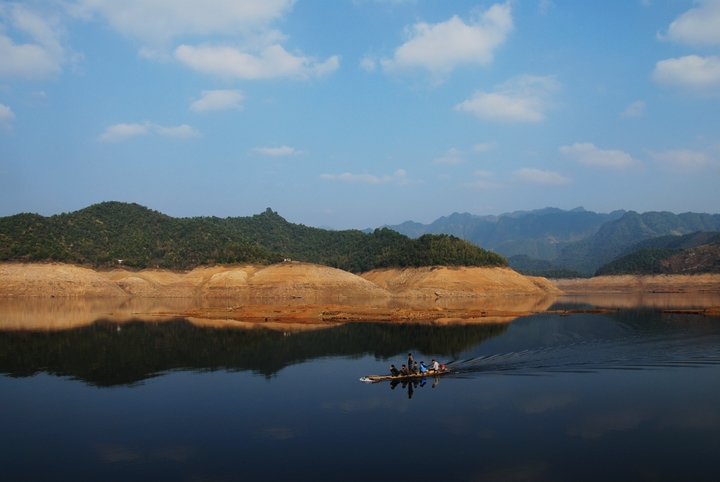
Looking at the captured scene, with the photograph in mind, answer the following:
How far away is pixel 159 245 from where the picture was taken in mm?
131500

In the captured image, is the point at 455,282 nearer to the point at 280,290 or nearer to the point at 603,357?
the point at 280,290

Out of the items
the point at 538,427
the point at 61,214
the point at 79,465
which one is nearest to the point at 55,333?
the point at 79,465

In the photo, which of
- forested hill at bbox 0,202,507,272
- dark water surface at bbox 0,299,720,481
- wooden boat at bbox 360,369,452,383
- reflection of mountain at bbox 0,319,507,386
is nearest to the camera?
dark water surface at bbox 0,299,720,481

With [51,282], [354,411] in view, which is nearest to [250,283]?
[51,282]

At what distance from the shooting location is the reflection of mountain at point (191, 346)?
1203 inches

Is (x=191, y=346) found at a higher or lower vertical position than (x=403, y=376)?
Answer: higher

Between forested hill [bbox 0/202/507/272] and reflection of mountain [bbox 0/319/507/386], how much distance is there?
63172 millimetres

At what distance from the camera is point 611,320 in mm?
54750

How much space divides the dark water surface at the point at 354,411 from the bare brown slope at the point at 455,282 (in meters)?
63.6

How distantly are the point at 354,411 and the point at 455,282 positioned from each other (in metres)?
85.8

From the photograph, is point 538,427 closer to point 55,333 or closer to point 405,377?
point 405,377

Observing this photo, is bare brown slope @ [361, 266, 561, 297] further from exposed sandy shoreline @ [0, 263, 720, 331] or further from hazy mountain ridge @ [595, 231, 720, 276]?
hazy mountain ridge @ [595, 231, 720, 276]

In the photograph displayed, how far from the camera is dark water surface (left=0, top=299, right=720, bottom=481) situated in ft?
52.6

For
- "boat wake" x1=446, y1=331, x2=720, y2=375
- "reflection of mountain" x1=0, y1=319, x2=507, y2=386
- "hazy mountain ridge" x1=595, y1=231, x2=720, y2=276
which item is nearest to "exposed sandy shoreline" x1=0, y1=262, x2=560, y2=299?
"reflection of mountain" x1=0, y1=319, x2=507, y2=386
